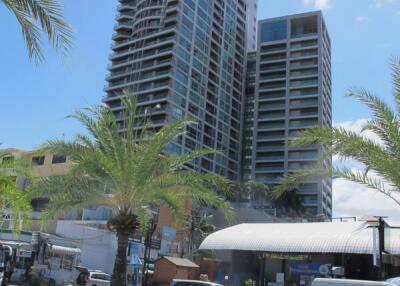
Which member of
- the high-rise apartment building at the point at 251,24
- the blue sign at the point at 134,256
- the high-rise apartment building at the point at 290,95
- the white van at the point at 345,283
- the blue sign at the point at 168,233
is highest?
the high-rise apartment building at the point at 251,24

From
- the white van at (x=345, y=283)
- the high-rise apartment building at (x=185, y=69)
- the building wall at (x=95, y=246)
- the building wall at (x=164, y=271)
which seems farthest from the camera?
the high-rise apartment building at (x=185, y=69)

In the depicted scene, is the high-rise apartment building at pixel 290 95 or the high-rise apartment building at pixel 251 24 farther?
the high-rise apartment building at pixel 251 24

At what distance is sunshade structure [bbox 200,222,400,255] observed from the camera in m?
23.7

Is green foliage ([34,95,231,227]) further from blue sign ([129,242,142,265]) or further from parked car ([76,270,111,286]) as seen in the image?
parked car ([76,270,111,286])

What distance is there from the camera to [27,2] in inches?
267

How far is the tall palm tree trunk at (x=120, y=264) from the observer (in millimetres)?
17359

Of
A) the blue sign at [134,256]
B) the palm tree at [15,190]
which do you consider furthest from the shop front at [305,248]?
the palm tree at [15,190]

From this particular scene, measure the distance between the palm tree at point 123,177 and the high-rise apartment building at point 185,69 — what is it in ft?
259

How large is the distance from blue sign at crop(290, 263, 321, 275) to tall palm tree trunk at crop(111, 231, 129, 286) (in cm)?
1117

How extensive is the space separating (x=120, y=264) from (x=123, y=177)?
10.5 feet

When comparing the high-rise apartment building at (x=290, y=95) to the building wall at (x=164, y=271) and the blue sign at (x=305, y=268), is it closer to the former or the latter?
the building wall at (x=164, y=271)

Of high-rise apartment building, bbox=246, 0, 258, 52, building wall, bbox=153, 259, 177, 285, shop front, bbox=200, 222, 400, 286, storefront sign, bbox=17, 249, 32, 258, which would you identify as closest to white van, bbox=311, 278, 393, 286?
shop front, bbox=200, 222, 400, 286

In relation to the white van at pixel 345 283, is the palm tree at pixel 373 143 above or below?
above

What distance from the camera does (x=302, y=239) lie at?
84.5 ft
